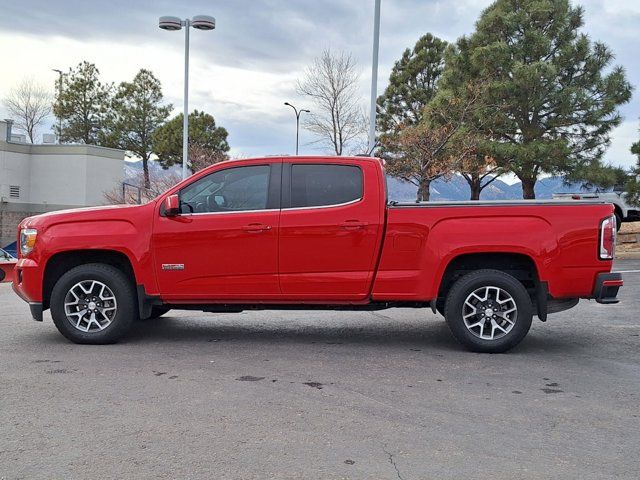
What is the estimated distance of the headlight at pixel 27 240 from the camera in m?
6.90

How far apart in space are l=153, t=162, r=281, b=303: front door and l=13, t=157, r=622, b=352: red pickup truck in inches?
0.4

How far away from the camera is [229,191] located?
6863mm

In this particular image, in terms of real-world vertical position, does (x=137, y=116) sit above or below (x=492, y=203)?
above

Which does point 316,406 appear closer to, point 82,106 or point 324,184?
point 324,184

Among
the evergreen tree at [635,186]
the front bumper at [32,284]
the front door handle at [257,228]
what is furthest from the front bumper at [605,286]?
the evergreen tree at [635,186]

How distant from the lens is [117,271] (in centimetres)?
688

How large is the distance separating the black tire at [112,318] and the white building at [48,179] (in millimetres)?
38277

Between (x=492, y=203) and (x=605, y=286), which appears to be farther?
(x=492, y=203)

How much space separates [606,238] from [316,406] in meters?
3.45

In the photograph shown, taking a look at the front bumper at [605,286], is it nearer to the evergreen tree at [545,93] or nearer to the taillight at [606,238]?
the taillight at [606,238]

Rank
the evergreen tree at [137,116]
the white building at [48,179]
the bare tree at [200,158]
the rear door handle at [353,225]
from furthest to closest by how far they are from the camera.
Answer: the evergreen tree at [137,116], the white building at [48,179], the bare tree at [200,158], the rear door handle at [353,225]

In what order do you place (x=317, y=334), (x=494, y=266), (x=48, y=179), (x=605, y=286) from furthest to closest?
(x=48, y=179), (x=317, y=334), (x=494, y=266), (x=605, y=286)

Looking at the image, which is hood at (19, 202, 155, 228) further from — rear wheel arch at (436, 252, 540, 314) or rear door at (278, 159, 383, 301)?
rear wheel arch at (436, 252, 540, 314)

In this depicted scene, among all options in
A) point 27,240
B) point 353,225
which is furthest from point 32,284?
point 353,225
